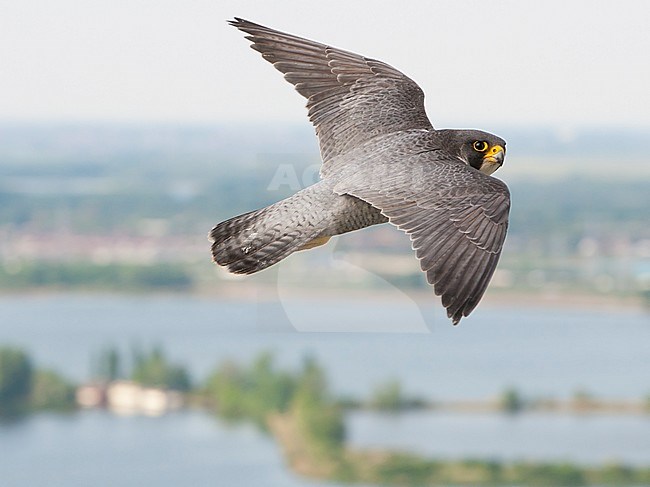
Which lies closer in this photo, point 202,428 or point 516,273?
point 202,428

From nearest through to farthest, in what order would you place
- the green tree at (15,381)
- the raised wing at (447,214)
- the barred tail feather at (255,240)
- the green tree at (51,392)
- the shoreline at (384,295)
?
the raised wing at (447,214) < the barred tail feather at (255,240) < the green tree at (51,392) < the shoreline at (384,295) < the green tree at (15,381)

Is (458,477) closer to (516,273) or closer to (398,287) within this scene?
(398,287)

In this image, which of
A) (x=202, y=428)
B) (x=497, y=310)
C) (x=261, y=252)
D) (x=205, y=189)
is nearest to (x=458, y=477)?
(x=202, y=428)

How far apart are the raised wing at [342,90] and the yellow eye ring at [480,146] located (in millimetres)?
273

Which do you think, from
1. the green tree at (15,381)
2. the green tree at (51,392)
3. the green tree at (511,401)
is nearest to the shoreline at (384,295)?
the green tree at (511,401)

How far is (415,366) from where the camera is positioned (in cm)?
4838

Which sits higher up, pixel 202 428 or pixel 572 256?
pixel 572 256

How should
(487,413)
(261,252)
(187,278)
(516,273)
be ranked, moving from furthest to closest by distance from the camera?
(187,278) → (516,273) → (487,413) → (261,252)

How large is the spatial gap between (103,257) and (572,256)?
18846mm

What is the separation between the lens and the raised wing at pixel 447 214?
3477mm

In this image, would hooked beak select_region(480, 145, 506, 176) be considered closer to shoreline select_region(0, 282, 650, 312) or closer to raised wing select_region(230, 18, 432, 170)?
raised wing select_region(230, 18, 432, 170)

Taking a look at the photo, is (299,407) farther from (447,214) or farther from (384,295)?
(447,214)

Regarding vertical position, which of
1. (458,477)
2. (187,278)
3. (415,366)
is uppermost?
(187,278)

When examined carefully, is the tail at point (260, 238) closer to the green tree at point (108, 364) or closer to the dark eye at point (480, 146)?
the dark eye at point (480, 146)
